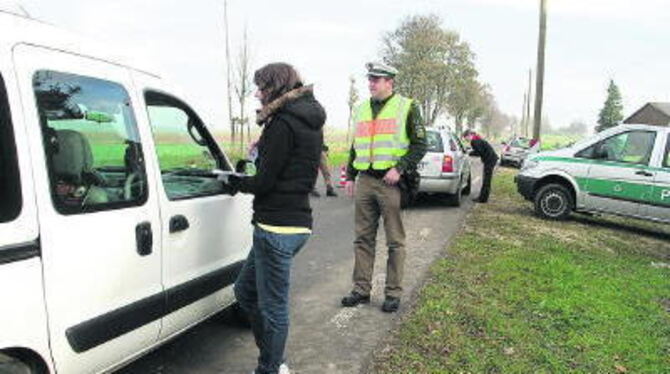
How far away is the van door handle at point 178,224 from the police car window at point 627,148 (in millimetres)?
9378

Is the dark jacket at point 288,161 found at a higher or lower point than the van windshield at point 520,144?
higher

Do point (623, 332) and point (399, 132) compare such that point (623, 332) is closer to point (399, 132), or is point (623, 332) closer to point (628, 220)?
point (399, 132)

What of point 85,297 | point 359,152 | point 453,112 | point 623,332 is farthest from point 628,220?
point 453,112

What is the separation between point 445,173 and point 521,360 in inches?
315

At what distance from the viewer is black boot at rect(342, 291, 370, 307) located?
593 cm

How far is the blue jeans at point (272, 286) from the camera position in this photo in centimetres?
381

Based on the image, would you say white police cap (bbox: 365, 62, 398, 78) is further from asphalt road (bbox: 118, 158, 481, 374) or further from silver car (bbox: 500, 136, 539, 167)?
silver car (bbox: 500, 136, 539, 167)

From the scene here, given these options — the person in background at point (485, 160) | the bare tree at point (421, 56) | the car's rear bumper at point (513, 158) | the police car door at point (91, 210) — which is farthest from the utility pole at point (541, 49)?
the bare tree at point (421, 56)

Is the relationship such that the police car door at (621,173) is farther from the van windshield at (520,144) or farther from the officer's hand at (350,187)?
the van windshield at (520,144)

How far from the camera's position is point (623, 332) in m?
5.56

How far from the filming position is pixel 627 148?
A: 11289 mm

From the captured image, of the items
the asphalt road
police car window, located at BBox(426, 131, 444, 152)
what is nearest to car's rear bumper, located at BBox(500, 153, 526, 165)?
police car window, located at BBox(426, 131, 444, 152)

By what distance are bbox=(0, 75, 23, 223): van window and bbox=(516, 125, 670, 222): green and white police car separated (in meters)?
10.5

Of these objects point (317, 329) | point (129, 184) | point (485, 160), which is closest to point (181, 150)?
point (129, 184)
